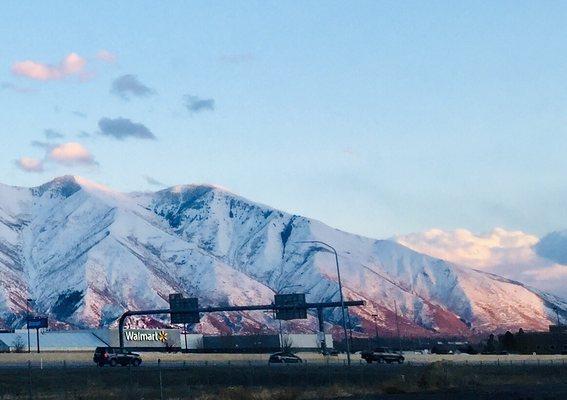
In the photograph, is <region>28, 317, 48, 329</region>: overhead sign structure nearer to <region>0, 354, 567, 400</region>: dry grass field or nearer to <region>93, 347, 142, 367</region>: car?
<region>93, 347, 142, 367</region>: car

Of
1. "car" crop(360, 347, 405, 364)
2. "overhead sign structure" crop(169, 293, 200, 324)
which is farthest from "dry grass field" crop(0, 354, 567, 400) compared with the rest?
"overhead sign structure" crop(169, 293, 200, 324)

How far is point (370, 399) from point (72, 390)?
22.1 metres

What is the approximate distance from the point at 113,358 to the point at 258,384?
3905 centimetres

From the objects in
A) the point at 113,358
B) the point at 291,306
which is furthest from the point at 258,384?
the point at 291,306

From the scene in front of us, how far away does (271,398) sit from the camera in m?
55.0

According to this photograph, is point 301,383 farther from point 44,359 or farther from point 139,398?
point 44,359

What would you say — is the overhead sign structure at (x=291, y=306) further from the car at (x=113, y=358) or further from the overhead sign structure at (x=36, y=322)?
the car at (x=113, y=358)

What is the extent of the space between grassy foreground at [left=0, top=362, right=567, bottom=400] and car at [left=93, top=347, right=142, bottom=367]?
54.5 feet

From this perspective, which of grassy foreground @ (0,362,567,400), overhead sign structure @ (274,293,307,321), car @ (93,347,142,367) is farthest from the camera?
overhead sign structure @ (274,293,307,321)

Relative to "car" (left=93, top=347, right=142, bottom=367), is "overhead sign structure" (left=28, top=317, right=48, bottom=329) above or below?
above

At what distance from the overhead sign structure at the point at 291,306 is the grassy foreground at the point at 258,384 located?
7200 cm

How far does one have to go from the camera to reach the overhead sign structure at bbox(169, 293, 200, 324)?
169m

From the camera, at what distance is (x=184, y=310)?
16988 cm

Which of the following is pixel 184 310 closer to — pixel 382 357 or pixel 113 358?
pixel 382 357
